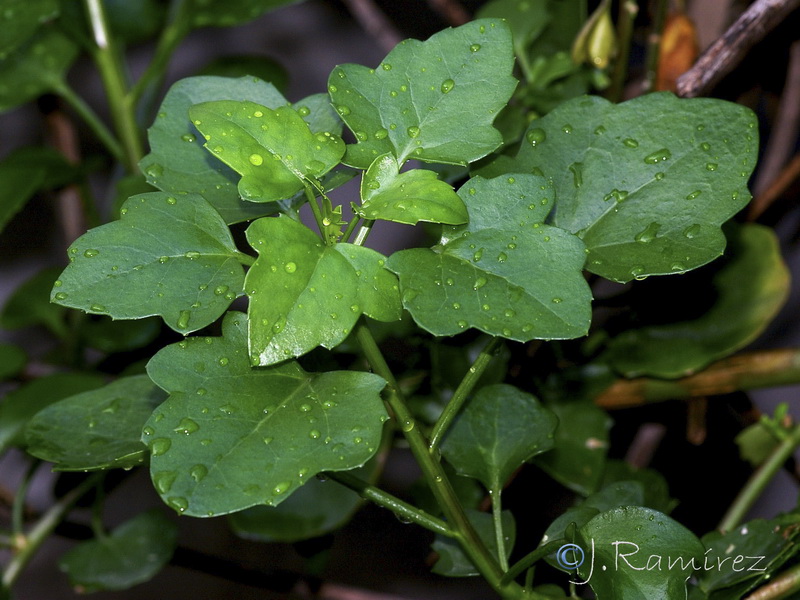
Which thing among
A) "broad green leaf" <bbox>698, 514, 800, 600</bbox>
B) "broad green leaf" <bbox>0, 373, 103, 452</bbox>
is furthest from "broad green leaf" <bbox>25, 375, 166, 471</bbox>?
"broad green leaf" <bbox>698, 514, 800, 600</bbox>

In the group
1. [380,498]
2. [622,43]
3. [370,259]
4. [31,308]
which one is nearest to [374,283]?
[370,259]

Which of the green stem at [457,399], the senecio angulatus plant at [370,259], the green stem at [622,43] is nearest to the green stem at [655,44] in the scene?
the green stem at [622,43]

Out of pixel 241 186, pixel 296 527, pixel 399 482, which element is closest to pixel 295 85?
pixel 399 482

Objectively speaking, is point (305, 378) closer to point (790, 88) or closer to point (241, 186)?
point (241, 186)

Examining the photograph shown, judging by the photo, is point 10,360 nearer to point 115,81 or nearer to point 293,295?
point 115,81

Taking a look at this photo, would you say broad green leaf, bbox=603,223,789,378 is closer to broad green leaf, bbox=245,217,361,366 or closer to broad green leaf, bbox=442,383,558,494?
broad green leaf, bbox=442,383,558,494

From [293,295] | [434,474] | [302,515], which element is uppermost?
[293,295]
